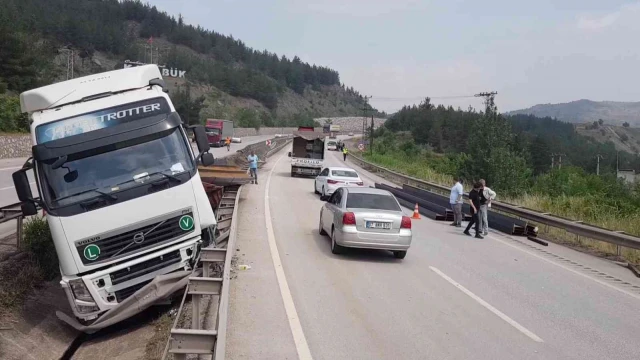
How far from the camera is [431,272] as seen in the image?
12.1m

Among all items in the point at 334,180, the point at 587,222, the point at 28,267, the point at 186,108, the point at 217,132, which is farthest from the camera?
the point at 186,108

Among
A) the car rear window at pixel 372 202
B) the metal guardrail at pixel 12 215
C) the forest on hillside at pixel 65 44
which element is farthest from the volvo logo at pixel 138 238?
the forest on hillside at pixel 65 44

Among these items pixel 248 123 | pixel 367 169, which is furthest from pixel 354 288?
pixel 248 123

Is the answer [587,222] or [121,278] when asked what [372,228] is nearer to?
[121,278]

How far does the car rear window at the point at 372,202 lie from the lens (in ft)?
43.9

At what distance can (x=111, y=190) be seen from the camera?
8.72m

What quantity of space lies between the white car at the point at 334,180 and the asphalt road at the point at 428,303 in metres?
10.3

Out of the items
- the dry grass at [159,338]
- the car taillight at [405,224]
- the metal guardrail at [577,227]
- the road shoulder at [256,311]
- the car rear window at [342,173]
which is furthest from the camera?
the car rear window at [342,173]

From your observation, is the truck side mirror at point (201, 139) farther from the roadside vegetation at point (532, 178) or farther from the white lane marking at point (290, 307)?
the roadside vegetation at point (532, 178)

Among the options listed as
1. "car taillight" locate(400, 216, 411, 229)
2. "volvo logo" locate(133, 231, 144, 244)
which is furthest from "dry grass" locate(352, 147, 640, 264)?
"volvo logo" locate(133, 231, 144, 244)

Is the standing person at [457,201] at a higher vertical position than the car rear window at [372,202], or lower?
lower

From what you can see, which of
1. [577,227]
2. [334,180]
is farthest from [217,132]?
[577,227]

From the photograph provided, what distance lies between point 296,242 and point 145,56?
16464 centimetres

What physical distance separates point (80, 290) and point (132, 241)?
95 cm
